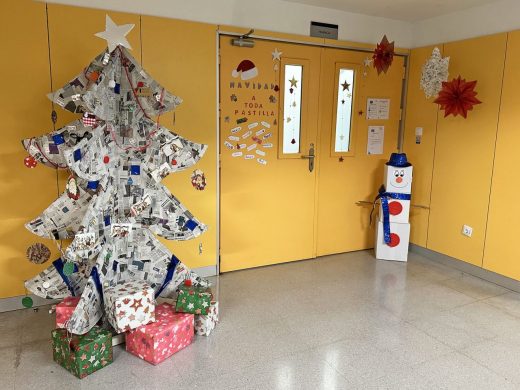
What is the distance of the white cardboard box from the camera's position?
441 centimetres

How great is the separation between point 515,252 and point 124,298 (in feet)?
10.9

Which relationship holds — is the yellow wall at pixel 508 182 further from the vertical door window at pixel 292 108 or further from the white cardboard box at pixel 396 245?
the vertical door window at pixel 292 108

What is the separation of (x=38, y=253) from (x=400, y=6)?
3.85 meters

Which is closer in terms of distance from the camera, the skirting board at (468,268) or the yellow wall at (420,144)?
the skirting board at (468,268)

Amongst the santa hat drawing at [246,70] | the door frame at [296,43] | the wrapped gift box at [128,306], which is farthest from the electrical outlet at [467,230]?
the wrapped gift box at [128,306]

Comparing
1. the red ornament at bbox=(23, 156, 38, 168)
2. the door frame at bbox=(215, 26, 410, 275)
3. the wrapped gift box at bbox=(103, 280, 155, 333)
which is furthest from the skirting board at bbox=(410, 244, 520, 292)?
the red ornament at bbox=(23, 156, 38, 168)

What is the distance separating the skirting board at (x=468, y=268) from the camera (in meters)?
3.81

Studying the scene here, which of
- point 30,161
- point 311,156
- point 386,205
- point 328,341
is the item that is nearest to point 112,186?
point 30,161

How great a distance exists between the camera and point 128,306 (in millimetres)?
2568

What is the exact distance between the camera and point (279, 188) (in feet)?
13.7

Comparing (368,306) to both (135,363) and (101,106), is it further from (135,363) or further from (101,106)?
(101,106)

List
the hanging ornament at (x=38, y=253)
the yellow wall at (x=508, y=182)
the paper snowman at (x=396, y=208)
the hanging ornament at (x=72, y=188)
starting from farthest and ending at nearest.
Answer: the paper snowman at (x=396, y=208) < the yellow wall at (x=508, y=182) < the hanging ornament at (x=38, y=253) < the hanging ornament at (x=72, y=188)

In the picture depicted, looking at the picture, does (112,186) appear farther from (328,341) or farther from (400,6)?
(400,6)

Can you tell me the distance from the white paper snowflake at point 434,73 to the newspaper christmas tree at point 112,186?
2.53 m
